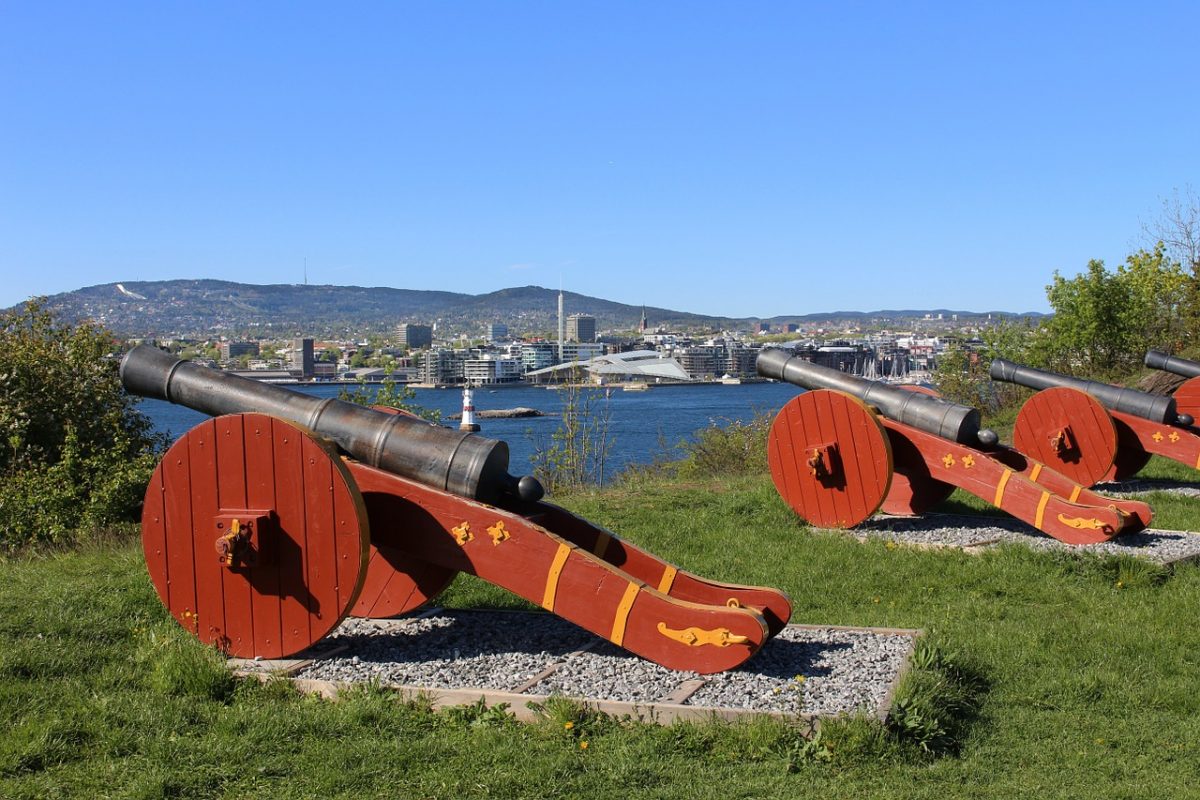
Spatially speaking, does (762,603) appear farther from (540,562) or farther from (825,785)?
(825,785)

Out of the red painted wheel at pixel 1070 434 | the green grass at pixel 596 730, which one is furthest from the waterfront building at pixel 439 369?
Answer: the green grass at pixel 596 730

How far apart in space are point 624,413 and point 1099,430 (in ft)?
140

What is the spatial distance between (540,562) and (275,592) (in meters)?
1.34

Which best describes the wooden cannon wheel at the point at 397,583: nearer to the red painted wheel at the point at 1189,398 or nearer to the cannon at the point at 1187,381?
the cannon at the point at 1187,381

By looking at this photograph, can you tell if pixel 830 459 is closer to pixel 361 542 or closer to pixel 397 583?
pixel 397 583

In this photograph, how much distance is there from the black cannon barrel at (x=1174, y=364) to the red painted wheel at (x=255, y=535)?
13388mm

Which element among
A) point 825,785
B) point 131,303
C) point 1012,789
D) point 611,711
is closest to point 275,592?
point 611,711

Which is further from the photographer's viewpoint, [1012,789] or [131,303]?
[131,303]

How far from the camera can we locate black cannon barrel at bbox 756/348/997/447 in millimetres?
9977

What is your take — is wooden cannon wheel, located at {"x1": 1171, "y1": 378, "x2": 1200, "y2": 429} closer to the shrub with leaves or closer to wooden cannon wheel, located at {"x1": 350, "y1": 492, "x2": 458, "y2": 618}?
the shrub with leaves

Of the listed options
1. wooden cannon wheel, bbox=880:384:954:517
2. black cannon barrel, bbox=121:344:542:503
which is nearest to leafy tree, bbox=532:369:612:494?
wooden cannon wheel, bbox=880:384:954:517

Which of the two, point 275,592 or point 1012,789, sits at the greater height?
point 275,592

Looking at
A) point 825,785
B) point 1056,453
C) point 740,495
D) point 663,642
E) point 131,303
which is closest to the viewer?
point 825,785

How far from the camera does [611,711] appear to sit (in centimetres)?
508
